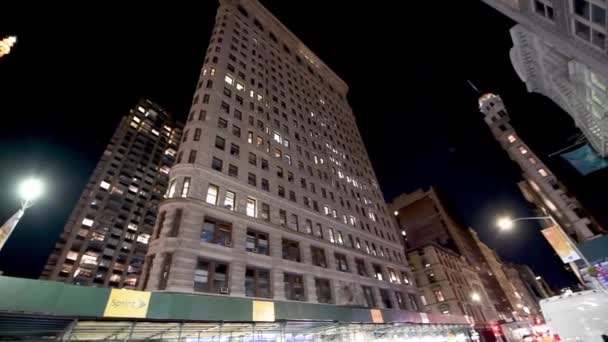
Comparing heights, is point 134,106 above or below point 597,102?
above

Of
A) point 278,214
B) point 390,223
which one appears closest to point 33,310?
point 278,214

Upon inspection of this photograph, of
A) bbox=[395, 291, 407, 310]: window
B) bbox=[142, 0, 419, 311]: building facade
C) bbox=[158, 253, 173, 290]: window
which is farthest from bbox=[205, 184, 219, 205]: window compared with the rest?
bbox=[395, 291, 407, 310]: window

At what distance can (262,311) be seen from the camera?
44.2ft

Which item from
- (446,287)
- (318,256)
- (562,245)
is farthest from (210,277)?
(446,287)

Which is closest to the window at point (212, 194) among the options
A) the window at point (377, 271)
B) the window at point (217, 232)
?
the window at point (217, 232)

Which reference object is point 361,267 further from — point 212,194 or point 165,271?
point 165,271

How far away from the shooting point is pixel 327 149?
4059 cm

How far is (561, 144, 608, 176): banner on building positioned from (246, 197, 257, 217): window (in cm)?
4261

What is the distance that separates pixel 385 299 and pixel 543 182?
4658 centimetres

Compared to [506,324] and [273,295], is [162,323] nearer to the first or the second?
[273,295]

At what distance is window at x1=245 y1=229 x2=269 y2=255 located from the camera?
20.3 metres

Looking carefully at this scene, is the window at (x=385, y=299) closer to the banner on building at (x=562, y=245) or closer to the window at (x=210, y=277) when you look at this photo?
the banner on building at (x=562, y=245)

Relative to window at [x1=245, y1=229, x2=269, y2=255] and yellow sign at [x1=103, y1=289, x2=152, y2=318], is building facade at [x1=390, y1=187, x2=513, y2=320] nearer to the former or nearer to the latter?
window at [x1=245, y1=229, x2=269, y2=255]

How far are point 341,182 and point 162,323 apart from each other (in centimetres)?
2931
